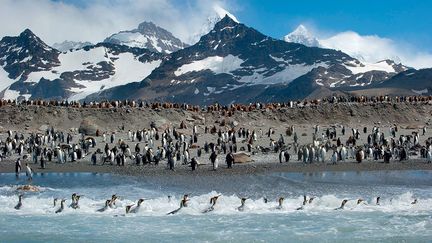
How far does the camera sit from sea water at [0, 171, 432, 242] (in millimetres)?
20016

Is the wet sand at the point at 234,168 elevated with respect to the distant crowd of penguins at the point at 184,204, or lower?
elevated

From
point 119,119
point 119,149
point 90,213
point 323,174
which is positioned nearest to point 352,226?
point 90,213

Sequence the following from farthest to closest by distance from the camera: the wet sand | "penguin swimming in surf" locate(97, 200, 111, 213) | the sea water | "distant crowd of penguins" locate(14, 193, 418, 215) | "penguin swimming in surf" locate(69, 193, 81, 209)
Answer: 1. the wet sand
2. "penguin swimming in surf" locate(69, 193, 81, 209)
3. "penguin swimming in surf" locate(97, 200, 111, 213)
4. "distant crowd of penguins" locate(14, 193, 418, 215)
5. the sea water

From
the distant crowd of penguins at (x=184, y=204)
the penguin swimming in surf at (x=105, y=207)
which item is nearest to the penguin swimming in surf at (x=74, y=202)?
the distant crowd of penguins at (x=184, y=204)

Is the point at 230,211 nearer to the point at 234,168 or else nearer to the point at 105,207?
the point at 105,207

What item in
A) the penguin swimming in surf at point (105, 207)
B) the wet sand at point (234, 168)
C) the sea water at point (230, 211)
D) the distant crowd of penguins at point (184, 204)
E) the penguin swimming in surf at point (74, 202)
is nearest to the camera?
the sea water at point (230, 211)

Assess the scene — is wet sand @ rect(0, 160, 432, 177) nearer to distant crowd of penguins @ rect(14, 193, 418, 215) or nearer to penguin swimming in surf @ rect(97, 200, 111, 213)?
distant crowd of penguins @ rect(14, 193, 418, 215)

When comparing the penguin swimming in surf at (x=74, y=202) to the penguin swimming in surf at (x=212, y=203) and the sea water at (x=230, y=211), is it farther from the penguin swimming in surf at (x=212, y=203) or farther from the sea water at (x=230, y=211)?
the penguin swimming in surf at (x=212, y=203)

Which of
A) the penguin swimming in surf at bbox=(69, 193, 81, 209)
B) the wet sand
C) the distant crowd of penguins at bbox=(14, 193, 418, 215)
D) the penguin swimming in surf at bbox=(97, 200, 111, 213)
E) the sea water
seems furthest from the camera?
the wet sand

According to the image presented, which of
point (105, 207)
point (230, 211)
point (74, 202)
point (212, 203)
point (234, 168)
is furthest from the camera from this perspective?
point (234, 168)

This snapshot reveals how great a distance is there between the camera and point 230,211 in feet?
77.0

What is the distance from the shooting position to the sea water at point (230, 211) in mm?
20016

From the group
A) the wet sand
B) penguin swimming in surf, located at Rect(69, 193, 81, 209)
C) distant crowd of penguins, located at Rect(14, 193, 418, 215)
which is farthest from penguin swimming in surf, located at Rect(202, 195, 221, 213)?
the wet sand

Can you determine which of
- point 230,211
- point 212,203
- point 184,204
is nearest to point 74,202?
point 184,204
